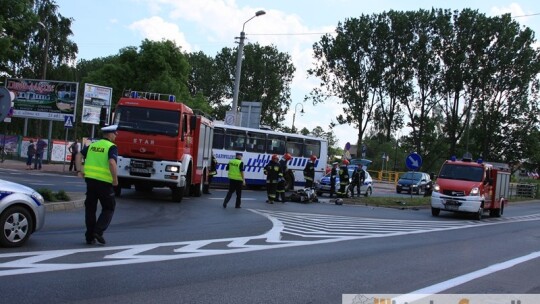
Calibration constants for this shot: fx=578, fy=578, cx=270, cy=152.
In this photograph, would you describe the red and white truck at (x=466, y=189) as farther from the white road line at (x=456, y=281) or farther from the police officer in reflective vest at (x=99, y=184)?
the police officer in reflective vest at (x=99, y=184)

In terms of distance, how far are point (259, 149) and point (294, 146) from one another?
2.76 m

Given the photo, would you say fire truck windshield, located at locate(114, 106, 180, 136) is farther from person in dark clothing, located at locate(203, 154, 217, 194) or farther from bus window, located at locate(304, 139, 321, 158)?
bus window, located at locate(304, 139, 321, 158)

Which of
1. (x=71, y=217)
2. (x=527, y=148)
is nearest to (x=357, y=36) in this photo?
(x=527, y=148)

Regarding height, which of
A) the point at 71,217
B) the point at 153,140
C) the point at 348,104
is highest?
the point at 348,104

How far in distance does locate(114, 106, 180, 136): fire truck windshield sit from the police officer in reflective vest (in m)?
8.62

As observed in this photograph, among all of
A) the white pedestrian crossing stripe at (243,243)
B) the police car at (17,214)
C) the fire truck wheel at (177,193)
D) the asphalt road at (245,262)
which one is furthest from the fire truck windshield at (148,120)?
the police car at (17,214)

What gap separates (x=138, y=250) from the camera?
9.11 m

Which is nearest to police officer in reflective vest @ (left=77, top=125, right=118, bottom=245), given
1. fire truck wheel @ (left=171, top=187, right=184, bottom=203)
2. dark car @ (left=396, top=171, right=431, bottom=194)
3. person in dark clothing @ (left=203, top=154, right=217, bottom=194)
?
fire truck wheel @ (left=171, top=187, right=184, bottom=203)

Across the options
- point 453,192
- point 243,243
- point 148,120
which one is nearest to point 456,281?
point 243,243

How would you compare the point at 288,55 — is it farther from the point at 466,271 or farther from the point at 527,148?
the point at 466,271

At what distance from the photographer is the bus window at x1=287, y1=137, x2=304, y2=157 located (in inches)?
1283

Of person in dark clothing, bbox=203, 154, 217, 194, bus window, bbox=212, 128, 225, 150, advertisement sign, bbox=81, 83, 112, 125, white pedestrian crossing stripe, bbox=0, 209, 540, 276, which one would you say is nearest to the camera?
white pedestrian crossing stripe, bbox=0, 209, 540, 276

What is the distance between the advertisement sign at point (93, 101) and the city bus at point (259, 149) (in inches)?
313

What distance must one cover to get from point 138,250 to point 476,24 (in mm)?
51208
